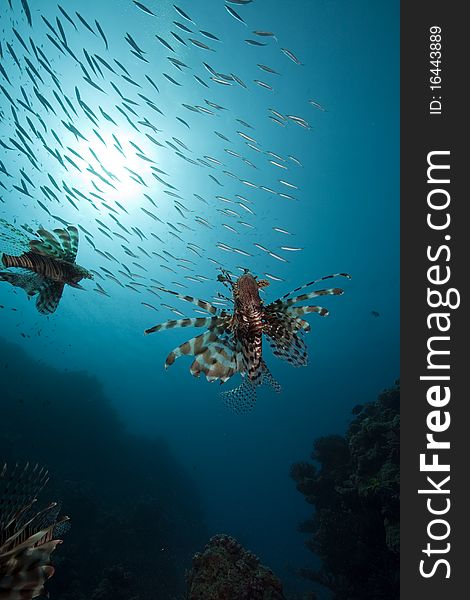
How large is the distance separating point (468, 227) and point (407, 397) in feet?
8.56

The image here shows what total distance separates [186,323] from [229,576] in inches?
194

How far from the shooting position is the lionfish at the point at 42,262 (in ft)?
13.9

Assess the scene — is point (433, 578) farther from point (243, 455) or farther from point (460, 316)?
point (243, 455)

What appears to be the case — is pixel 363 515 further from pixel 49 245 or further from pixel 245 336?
pixel 49 245

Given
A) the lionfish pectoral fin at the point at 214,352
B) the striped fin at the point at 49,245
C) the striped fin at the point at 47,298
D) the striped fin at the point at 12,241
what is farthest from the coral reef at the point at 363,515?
the striped fin at the point at 12,241

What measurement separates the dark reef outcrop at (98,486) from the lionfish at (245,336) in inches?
439

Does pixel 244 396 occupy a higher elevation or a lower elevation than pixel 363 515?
higher

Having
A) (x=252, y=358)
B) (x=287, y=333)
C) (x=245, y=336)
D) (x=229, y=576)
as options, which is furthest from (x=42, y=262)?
(x=229, y=576)

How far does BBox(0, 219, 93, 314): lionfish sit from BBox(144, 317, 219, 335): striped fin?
2.14 meters

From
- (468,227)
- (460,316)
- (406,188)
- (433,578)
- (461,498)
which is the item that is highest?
(406,188)

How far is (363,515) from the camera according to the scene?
940cm

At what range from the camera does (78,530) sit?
1611 cm

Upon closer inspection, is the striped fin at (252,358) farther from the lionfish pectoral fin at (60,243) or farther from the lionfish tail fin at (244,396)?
the lionfish pectoral fin at (60,243)

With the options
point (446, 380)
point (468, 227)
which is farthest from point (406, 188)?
point (446, 380)
